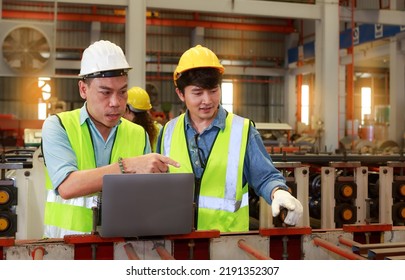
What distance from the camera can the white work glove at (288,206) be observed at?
201 cm

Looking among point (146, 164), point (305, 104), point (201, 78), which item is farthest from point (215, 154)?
point (305, 104)

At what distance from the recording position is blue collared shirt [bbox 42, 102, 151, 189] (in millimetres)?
1966

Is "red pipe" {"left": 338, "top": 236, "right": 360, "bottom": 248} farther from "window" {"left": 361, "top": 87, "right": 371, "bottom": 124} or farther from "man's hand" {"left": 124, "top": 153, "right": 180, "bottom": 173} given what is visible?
"window" {"left": 361, "top": 87, "right": 371, "bottom": 124}

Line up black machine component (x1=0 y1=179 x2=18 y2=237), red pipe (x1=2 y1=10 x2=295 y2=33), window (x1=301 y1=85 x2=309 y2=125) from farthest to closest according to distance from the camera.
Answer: window (x1=301 y1=85 x2=309 y2=125) → red pipe (x1=2 y1=10 x2=295 y2=33) → black machine component (x1=0 y1=179 x2=18 y2=237)

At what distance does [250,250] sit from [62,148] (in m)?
0.85

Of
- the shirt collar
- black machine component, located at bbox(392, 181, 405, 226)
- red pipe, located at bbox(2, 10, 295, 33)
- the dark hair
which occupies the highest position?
red pipe, located at bbox(2, 10, 295, 33)

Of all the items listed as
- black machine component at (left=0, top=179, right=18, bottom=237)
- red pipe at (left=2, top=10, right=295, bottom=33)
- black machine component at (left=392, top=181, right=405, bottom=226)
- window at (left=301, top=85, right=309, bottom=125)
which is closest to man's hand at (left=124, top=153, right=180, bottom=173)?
black machine component at (left=0, top=179, right=18, bottom=237)

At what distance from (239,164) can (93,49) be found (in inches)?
32.5

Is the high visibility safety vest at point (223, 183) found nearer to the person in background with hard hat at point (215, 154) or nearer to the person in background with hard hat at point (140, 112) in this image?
the person in background with hard hat at point (215, 154)

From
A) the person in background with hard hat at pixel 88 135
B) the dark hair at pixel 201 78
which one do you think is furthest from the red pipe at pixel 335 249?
the dark hair at pixel 201 78

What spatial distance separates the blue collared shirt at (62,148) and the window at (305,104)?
54.9 feet

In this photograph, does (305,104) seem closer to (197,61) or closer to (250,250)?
(197,61)

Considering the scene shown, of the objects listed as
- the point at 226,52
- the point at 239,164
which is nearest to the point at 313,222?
the point at 239,164
